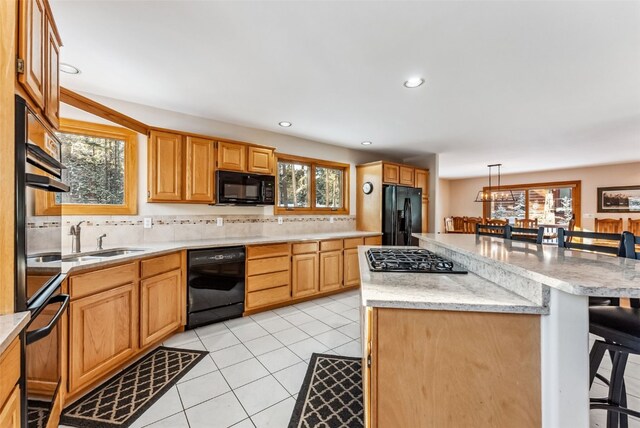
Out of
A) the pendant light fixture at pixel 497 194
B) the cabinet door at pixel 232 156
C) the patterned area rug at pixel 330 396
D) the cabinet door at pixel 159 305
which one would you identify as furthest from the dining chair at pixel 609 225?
the cabinet door at pixel 159 305

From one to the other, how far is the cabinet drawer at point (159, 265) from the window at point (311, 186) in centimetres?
159

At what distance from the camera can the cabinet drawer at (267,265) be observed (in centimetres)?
302

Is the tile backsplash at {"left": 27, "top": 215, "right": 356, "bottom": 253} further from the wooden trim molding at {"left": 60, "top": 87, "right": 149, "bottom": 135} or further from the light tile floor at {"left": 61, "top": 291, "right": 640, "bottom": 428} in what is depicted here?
the light tile floor at {"left": 61, "top": 291, "right": 640, "bottom": 428}

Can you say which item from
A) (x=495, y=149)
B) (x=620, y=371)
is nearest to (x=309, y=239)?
(x=620, y=371)

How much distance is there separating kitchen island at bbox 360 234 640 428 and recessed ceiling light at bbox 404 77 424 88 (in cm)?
183

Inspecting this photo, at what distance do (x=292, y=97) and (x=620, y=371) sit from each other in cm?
289

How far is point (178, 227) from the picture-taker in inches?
119

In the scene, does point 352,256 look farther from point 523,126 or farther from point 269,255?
point 523,126

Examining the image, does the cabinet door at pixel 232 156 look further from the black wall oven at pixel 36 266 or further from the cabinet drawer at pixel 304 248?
the black wall oven at pixel 36 266

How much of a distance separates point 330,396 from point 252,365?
2.28 feet

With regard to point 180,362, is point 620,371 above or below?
above

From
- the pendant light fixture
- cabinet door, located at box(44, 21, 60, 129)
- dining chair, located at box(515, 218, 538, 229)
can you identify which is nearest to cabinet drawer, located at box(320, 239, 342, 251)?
cabinet door, located at box(44, 21, 60, 129)

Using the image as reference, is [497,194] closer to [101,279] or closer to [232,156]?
[232,156]

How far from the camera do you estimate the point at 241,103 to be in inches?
110
